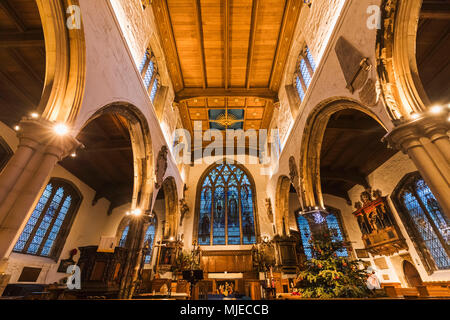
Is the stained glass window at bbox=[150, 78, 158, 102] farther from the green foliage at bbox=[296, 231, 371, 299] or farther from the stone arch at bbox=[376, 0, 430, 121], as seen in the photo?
the green foliage at bbox=[296, 231, 371, 299]

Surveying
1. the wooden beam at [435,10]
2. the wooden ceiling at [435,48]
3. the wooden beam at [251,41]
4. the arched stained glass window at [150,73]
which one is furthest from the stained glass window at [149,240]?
the wooden ceiling at [435,48]

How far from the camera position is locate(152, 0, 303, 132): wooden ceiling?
7.54 metres

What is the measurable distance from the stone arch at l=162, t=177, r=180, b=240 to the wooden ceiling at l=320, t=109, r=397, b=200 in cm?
772

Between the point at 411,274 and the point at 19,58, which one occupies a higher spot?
the point at 19,58

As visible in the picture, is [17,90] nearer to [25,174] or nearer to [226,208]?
[25,174]

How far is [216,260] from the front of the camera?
11047 millimetres

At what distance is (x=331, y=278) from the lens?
395 cm

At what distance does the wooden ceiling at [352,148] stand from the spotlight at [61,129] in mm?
7715

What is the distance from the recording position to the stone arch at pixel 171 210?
10180mm

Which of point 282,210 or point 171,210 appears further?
point 171,210

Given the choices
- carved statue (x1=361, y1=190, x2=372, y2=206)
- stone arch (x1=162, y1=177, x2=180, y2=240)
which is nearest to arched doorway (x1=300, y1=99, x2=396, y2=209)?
carved statue (x1=361, y1=190, x2=372, y2=206)

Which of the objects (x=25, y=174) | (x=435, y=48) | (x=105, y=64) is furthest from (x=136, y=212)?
(x=435, y=48)

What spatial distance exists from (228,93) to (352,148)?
22.1 feet
